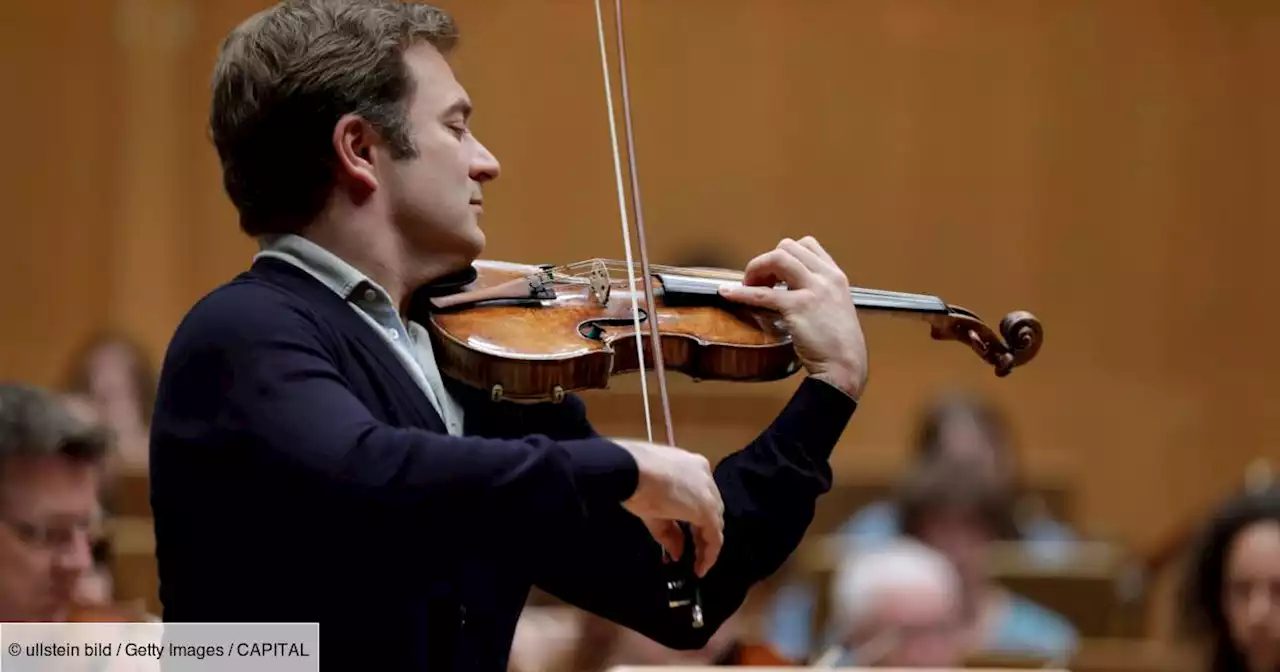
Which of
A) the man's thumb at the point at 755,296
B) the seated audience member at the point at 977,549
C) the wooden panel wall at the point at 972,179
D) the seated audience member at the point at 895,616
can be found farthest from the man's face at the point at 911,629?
the wooden panel wall at the point at 972,179

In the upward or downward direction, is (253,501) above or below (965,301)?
above

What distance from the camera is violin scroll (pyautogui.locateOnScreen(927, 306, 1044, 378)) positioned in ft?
5.75

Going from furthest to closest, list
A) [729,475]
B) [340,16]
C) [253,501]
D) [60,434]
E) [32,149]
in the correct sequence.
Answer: [32,149] < [60,434] < [729,475] < [340,16] < [253,501]

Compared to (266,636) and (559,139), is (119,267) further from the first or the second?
(266,636)

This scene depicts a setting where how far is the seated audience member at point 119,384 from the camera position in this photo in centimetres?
435

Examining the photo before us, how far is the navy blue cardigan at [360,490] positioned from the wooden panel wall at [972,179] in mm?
3924

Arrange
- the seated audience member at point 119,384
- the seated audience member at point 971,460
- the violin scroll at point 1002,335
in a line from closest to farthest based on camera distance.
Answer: the violin scroll at point 1002,335
the seated audience member at point 971,460
the seated audience member at point 119,384

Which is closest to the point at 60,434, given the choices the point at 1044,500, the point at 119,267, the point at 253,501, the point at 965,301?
the point at 253,501

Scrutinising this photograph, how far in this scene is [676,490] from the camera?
140 cm

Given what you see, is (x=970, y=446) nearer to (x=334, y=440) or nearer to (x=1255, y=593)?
(x=1255, y=593)

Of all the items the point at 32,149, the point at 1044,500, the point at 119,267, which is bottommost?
the point at 1044,500

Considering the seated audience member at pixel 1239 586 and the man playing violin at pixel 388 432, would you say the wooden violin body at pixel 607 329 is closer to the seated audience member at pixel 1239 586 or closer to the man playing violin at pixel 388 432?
the man playing violin at pixel 388 432

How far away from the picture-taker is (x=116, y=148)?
5.47m

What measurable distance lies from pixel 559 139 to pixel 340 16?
4089 mm
